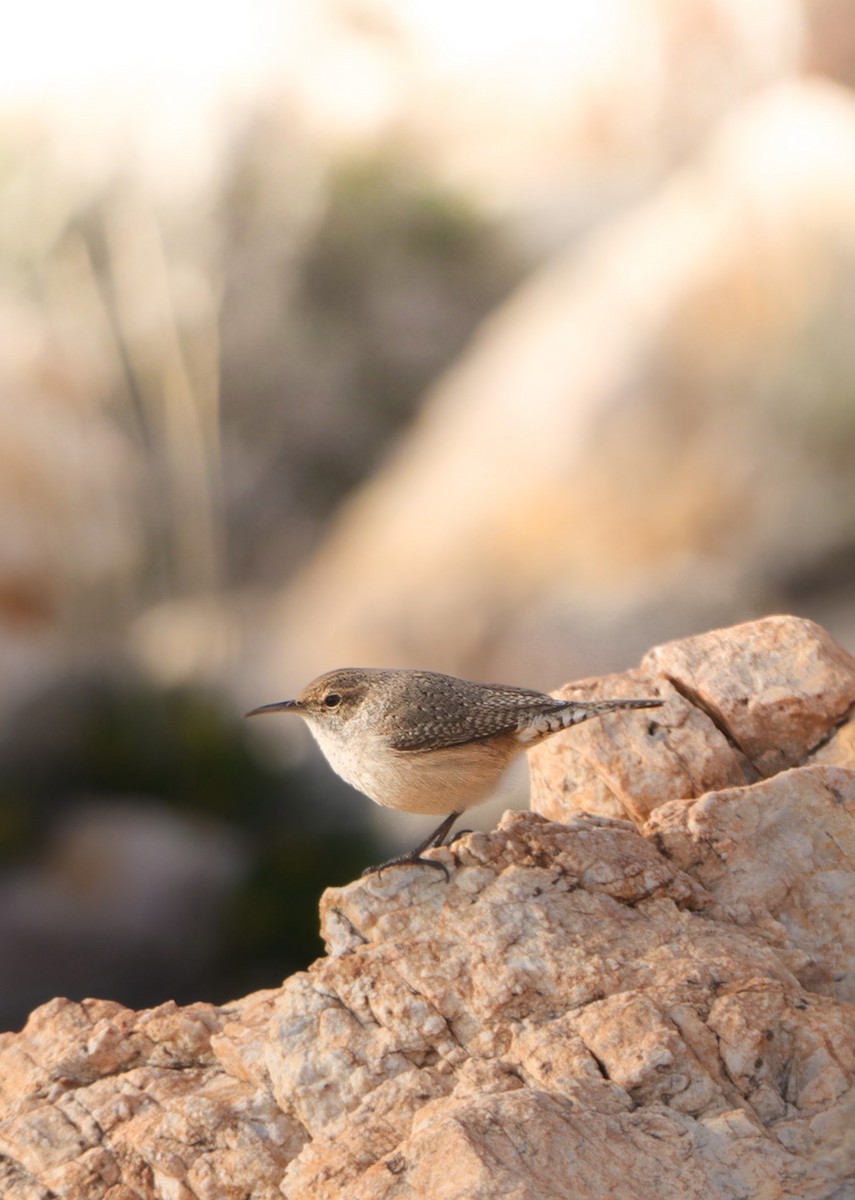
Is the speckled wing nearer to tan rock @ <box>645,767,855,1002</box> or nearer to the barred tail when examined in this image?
the barred tail

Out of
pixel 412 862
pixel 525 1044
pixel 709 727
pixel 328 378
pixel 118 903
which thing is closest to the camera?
pixel 525 1044

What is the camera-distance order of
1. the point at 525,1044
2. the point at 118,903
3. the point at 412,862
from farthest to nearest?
the point at 118,903 → the point at 412,862 → the point at 525,1044

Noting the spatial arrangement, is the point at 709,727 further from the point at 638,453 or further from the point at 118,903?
the point at 118,903

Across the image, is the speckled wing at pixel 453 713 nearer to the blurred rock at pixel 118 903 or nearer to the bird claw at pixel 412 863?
the bird claw at pixel 412 863

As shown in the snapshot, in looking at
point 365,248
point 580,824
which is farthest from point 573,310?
point 580,824

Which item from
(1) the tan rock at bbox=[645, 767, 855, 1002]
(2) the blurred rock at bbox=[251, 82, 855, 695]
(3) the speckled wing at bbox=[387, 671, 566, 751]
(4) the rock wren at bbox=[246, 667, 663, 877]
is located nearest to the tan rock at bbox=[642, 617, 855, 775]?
(1) the tan rock at bbox=[645, 767, 855, 1002]

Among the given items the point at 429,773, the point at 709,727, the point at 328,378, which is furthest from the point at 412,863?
the point at 328,378

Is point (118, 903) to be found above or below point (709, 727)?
above

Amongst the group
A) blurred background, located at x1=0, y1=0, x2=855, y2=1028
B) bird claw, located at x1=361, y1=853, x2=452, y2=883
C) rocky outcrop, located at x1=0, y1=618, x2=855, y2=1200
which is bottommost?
rocky outcrop, located at x1=0, y1=618, x2=855, y2=1200
